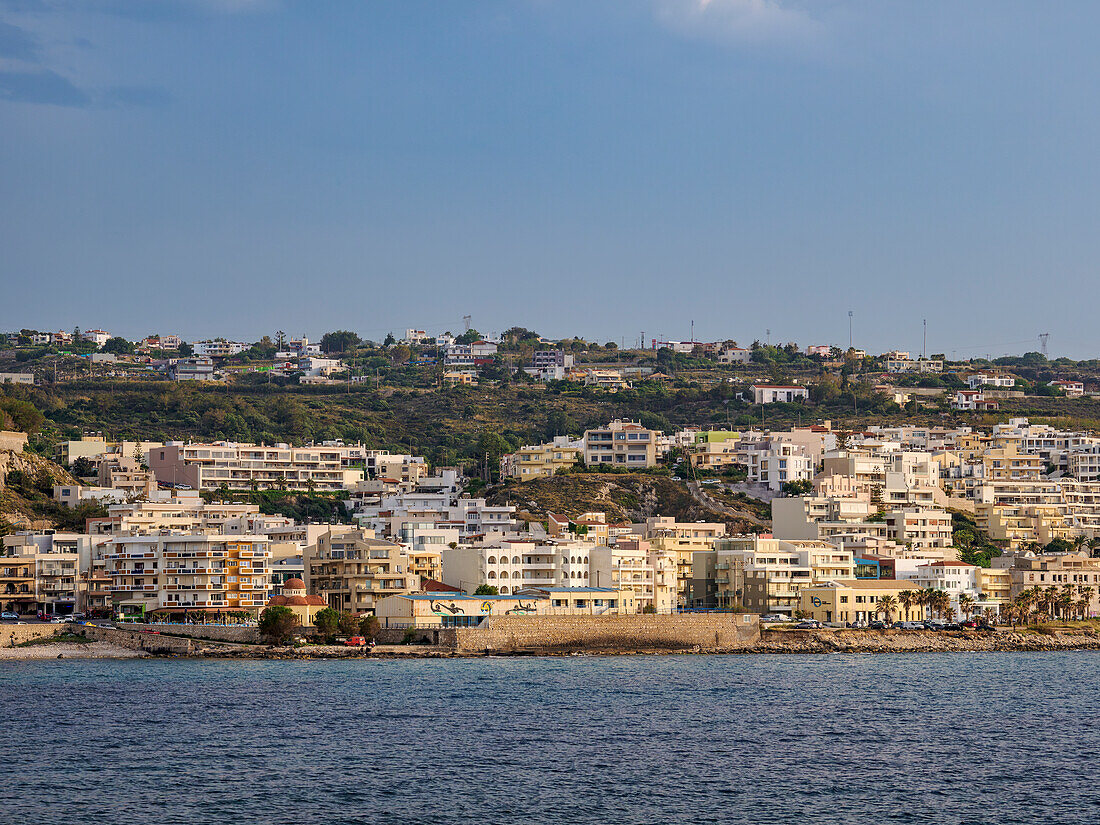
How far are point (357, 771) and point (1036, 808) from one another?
17.0m

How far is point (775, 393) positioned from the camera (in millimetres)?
171625

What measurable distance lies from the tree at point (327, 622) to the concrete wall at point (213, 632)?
2.99m

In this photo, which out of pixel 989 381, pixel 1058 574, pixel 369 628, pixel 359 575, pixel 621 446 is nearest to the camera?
pixel 369 628

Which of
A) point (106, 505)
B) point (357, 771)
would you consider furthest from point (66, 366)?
point (357, 771)

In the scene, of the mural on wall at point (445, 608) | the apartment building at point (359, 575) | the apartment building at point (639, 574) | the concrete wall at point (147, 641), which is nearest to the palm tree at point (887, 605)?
the apartment building at point (639, 574)

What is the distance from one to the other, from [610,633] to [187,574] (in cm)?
2153

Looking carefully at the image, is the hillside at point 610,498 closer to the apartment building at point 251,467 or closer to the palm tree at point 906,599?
the apartment building at point 251,467

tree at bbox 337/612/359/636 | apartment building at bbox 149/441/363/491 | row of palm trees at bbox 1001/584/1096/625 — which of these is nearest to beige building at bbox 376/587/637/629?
tree at bbox 337/612/359/636

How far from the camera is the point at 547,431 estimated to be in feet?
526

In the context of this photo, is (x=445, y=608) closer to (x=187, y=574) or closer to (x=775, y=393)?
(x=187, y=574)

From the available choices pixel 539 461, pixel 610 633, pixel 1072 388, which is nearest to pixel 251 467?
pixel 539 461

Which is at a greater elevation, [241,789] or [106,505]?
[106,505]

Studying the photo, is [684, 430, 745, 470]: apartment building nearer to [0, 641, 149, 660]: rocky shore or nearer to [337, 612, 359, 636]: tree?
[337, 612, 359, 636]: tree

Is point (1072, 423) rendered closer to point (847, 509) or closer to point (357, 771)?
point (847, 509)
